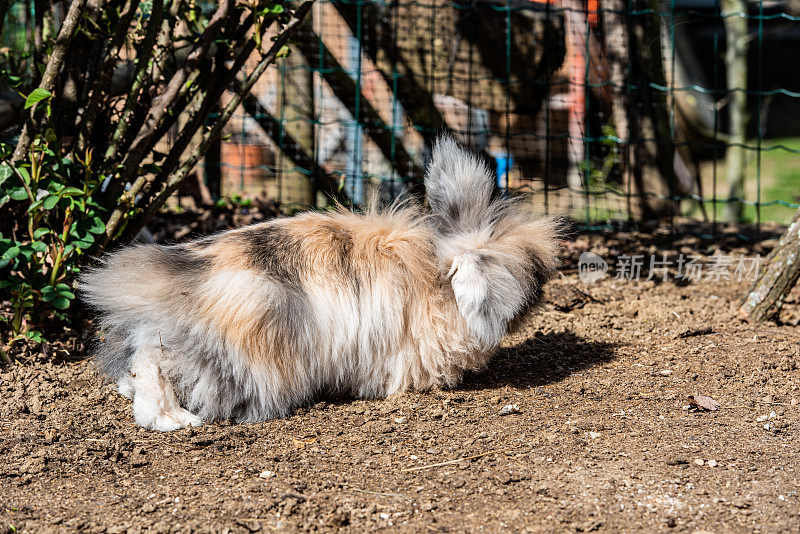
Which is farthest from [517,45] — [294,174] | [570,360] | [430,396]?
[430,396]

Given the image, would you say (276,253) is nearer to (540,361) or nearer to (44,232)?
(44,232)

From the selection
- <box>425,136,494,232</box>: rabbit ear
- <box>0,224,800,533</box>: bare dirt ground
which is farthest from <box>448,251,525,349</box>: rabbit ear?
<box>0,224,800,533</box>: bare dirt ground

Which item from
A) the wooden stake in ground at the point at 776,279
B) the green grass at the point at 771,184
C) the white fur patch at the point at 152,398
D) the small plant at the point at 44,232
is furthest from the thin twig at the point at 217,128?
the green grass at the point at 771,184

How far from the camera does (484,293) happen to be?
9.71ft

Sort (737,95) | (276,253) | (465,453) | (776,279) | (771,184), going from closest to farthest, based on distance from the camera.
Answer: (465,453)
(276,253)
(776,279)
(737,95)
(771,184)

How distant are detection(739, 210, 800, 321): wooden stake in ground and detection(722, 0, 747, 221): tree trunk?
8.83ft

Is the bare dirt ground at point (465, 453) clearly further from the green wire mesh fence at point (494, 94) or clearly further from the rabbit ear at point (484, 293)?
the green wire mesh fence at point (494, 94)

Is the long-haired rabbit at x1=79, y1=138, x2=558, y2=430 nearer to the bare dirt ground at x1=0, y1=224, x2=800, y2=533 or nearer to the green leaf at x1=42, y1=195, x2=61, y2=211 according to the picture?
the bare dirt ground at x1=0, y1=224, x2=800, y2=533

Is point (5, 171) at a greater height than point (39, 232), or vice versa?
point (5, 171)

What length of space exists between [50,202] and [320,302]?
1159 mm

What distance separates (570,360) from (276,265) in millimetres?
1501

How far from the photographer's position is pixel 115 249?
3.42 meters

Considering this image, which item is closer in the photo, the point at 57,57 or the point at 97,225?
the point at 57,57

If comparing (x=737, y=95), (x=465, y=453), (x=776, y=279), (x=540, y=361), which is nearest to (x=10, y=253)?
(x=465, y=453)
